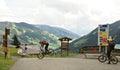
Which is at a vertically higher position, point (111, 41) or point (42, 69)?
point (111, 41)

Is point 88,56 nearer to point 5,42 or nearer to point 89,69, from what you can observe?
point 5,42

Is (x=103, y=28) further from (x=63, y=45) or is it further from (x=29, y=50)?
(x=29, y=50)

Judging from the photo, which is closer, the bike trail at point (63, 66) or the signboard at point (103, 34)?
the bike trail at point (63, 66)

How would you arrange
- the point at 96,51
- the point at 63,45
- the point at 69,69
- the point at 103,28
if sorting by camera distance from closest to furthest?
the point at 69,69 → the point at 103,28 → the point at 96,51 → the point at 63,45

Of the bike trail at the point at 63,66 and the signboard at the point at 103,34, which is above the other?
the signboard at the point at 103,34

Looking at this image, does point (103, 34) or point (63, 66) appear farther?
point (103, 34)

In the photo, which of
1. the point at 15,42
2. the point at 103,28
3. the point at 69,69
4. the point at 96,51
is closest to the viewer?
the point at 69,69

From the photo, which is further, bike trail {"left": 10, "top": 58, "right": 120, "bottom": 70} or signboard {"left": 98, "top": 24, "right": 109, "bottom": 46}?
signboard {"left": 98, "top": 24, "right": 109, "bottom": 46}

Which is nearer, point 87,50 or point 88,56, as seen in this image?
point 88,56

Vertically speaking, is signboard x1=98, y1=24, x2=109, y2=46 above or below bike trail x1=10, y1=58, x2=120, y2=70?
above

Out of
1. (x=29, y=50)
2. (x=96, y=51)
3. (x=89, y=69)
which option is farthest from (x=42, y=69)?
(x=29, y=50)

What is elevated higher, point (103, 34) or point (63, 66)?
point (103, 34)

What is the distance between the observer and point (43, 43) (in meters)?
30.8

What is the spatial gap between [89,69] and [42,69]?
260 centimetres
